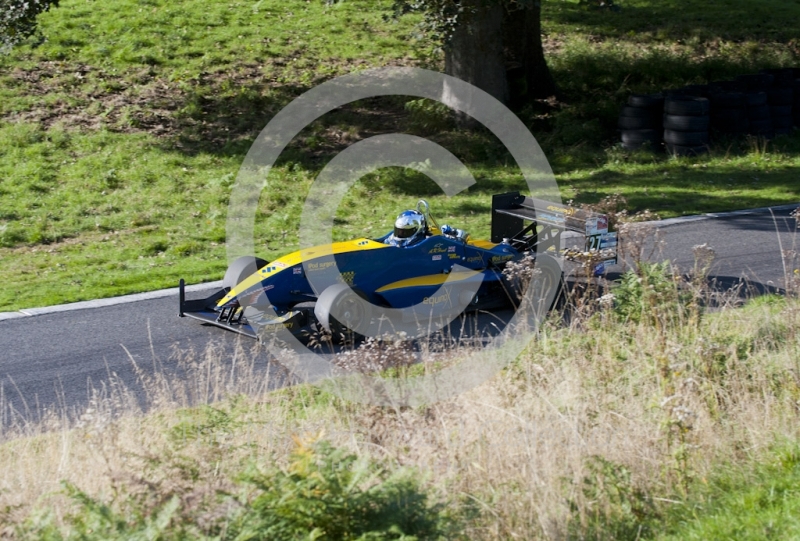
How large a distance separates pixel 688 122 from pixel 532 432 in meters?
14.1

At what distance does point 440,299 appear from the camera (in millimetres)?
10562

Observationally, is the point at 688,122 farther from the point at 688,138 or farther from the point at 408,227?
the point at 408,227

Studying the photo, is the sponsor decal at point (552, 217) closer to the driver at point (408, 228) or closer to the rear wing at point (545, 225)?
the rear wing at point (545, 225)

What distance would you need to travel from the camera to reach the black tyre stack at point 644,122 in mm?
18891

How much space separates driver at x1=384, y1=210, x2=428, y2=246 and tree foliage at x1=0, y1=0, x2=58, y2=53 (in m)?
10.2

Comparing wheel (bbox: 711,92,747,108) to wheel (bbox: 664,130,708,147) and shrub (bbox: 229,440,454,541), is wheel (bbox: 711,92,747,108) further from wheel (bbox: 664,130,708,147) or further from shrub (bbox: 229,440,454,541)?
shrub (bbox: 229,440,454,541)

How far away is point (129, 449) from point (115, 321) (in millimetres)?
4954

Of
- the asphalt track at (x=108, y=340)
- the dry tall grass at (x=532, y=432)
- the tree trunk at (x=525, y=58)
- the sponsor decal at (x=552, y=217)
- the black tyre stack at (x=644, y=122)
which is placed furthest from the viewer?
the tree trunk at (x=525, y=58)

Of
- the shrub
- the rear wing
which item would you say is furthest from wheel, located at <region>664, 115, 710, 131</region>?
the shrub

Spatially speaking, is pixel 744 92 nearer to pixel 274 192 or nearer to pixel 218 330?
pixel 274 192

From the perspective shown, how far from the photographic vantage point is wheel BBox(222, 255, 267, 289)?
10.7 m

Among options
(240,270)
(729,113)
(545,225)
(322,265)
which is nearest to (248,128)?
(240,270)

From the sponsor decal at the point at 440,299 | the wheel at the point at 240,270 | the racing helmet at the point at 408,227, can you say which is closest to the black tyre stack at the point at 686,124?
the racing helmet at the point at 408,227

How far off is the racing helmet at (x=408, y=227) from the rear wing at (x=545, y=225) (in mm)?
1613
